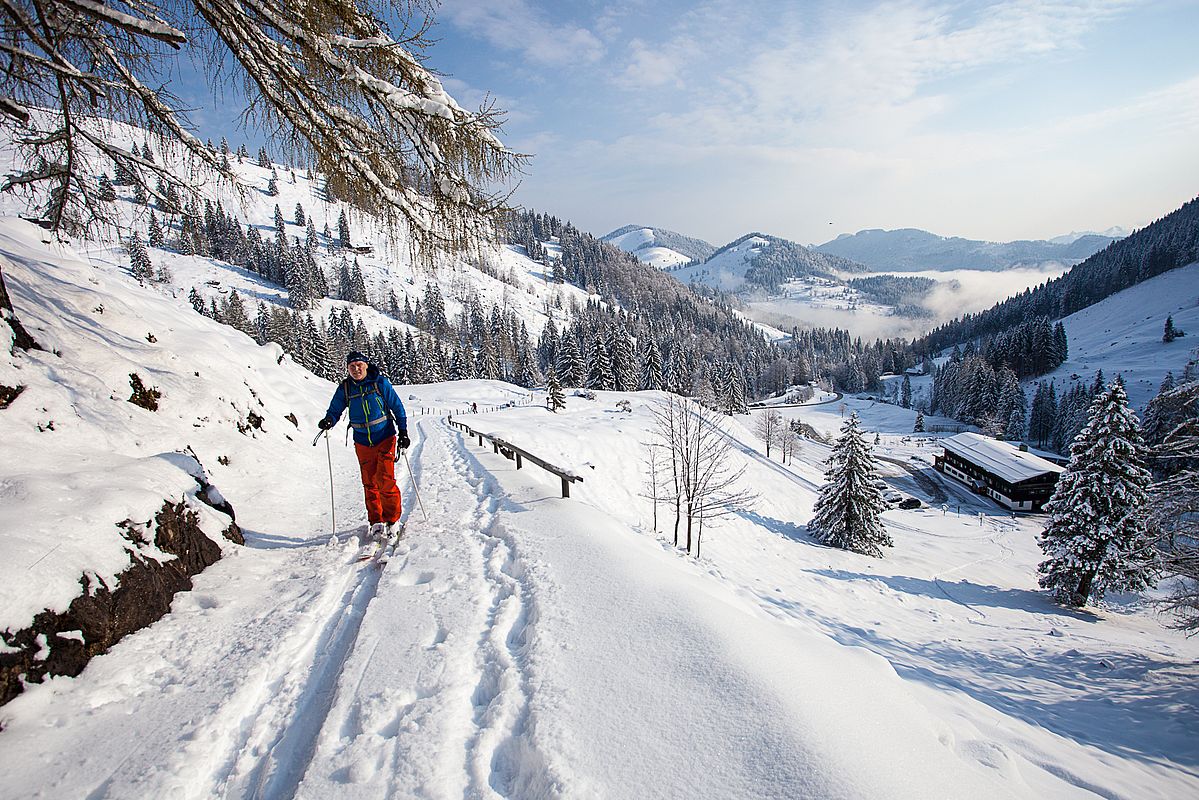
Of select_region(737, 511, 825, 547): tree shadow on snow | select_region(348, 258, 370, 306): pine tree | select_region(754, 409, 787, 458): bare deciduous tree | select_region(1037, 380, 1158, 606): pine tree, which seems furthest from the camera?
select_region(348, 258, 370, 306): pine tree

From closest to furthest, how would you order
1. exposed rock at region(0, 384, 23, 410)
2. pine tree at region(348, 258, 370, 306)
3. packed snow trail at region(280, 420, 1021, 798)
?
1. packed snow trail at region(280, 420, 1021, 798)
2. exposed rock at region(0, 384, 23, 410)
3. pine tree at region(348, 258, 370, 306)

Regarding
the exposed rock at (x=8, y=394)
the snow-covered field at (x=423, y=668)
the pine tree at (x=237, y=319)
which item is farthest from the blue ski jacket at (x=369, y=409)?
the pine tree at (x=237, y=319)

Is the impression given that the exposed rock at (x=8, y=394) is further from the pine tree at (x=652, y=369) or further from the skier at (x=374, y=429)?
the pine tree at (x=652, y=369)

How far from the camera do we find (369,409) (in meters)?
5.86

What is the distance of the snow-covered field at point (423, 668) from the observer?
244cm

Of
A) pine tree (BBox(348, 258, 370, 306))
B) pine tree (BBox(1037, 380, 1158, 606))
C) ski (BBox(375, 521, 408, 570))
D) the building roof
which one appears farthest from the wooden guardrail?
pine tree (BBox(348, 258, 370, 306))

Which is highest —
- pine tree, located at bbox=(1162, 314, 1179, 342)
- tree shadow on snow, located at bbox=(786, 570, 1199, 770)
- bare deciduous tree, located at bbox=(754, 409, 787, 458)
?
pine tree, located at bbox=(1162, 314, 1179, 342)

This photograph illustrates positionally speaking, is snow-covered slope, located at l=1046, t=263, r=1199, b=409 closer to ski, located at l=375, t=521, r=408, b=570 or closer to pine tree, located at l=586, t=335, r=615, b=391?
pine tree, located at l=586, t=335, r=615, b=391

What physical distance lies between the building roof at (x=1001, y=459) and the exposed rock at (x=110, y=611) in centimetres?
5190

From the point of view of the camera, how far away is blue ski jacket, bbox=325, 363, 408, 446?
5836 mm

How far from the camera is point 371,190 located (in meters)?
4.16

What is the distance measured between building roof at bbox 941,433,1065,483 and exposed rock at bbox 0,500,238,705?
51.9 metres

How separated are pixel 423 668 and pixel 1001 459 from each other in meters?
55.6

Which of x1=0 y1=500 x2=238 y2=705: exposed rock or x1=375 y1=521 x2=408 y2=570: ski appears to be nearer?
x1=0 y1=500 x2=238 y2=705: exposed rock
